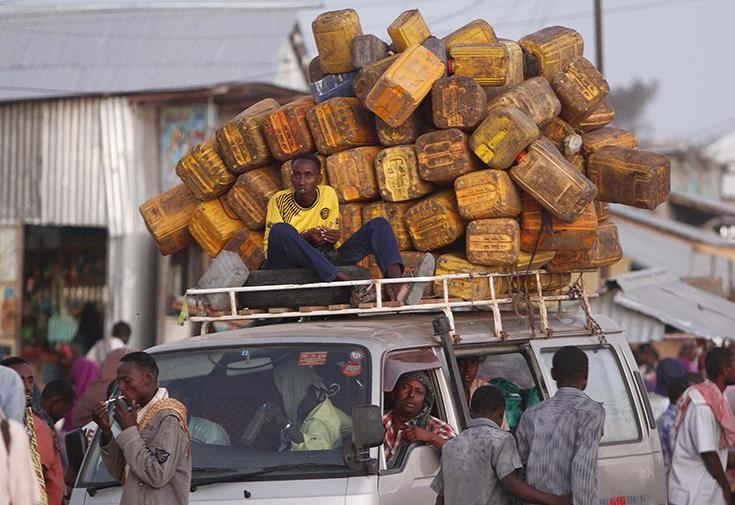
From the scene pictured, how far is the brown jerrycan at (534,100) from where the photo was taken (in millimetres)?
8328

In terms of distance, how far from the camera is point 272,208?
8484mm

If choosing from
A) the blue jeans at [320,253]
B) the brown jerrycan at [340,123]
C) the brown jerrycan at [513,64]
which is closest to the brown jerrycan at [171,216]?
the brown jerrycan at [340,123]

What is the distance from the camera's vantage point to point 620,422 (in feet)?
27.3

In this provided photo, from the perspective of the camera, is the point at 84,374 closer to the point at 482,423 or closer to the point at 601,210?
the point at 601,210

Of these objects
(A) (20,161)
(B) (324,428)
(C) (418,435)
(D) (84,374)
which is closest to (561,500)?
(C) (418,435)

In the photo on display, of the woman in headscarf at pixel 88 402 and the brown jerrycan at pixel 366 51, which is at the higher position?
the brown jerrycan at pixel 366 51

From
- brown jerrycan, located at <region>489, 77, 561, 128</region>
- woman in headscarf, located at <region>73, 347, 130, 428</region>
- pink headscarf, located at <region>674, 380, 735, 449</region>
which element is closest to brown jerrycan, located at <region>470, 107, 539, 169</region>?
brown jerrycan, located at <region>489, 77, 561, 128</region>

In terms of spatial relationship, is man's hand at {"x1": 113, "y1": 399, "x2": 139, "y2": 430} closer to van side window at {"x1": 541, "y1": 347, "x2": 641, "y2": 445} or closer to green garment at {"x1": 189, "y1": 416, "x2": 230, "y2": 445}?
green garment at {"x1": 189, "y1": 416, "x2": 230, "y2": 445}

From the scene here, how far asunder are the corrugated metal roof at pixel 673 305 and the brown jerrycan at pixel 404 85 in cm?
985

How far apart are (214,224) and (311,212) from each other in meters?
0.86

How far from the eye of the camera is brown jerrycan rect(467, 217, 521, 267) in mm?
8078

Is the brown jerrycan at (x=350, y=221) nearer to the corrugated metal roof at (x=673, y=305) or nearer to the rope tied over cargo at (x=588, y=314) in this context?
the rope tied over cargo at (x=588, y=314)

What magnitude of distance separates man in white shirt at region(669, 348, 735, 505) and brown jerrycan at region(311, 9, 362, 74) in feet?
10.8

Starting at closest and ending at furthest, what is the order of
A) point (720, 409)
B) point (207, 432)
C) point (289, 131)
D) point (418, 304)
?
point (207, 432), point (418, 304), point (289, 131), point (720, 409)
